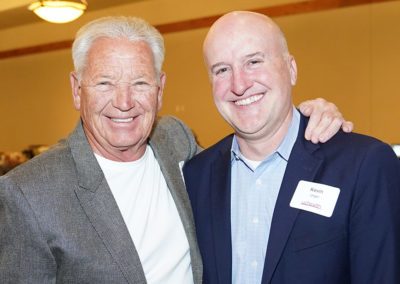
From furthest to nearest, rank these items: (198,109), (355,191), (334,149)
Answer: (198,109)
(334,149)
(355,191)

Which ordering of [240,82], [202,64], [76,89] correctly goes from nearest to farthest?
1. [240,82]
2. [76,89]
3. [202,64]

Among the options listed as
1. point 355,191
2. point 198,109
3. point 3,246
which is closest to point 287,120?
point 355,191

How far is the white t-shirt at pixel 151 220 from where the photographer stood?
1.85 metres

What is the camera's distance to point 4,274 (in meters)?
1.63

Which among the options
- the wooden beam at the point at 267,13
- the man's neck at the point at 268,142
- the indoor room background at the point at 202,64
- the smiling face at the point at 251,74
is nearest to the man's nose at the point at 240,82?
the smiling face at the point at 251,74

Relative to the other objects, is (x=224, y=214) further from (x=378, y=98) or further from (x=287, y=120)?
(x=378, y=98)

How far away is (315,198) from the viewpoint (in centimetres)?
167

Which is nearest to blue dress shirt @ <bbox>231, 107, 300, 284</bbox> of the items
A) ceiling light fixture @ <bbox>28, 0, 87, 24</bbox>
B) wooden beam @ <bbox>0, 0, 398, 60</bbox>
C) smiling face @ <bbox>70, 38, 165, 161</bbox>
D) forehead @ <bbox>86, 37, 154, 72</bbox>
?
smiling face @ <bbox>70, 38, 165, 161</bbox>

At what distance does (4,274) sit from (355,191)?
1.32 metres

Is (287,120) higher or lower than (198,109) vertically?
lower

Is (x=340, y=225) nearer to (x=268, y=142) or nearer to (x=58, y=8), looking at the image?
(x=268, y=142)

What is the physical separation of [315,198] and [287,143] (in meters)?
0.32

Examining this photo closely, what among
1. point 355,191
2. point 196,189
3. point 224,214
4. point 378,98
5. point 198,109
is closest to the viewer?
point 355,191

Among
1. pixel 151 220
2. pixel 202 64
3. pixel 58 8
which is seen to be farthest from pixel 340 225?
pixel 202 64
